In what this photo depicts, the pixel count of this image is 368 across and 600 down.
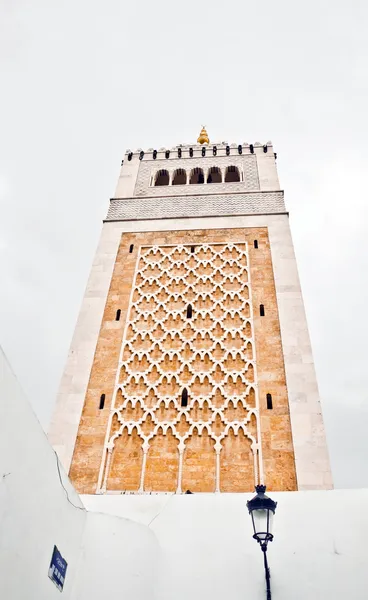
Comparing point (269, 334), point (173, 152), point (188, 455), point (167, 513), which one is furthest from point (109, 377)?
point (173, 152)

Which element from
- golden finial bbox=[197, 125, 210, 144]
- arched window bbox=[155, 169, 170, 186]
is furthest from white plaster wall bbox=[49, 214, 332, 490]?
golden finial bbox=[197, 125, 210, 144]

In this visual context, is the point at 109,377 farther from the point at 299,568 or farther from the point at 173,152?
the point at 173,152

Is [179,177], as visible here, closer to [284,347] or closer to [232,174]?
[232,174]

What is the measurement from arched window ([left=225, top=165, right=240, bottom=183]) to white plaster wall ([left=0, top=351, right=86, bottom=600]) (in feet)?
22.9

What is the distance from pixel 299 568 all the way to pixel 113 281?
15.1ft

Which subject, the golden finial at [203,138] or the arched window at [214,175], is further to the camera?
the golden finial at [203,138]

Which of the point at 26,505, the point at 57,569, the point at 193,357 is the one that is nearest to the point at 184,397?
the point at 193,357

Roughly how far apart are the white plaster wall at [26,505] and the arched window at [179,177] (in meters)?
6.78

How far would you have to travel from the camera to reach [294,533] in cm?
329

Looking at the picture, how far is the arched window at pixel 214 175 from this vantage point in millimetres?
9016

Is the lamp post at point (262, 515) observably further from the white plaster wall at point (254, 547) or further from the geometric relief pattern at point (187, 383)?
the geometric relief pattern at point (187, 383)

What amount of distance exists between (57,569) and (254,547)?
1.20 metres

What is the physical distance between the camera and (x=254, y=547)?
3252 mm

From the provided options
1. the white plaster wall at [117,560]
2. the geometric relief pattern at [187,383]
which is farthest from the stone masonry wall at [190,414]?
the white plaster wall at [117,560]
